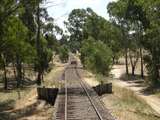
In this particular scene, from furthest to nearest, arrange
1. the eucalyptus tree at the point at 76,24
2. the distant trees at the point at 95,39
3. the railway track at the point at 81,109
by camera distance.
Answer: the eucalyptus tree at the point at 76,24
the distant trees at the point at 95,39
the railway track at the point at 81,109

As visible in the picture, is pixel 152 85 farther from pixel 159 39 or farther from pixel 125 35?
pixel 125 35

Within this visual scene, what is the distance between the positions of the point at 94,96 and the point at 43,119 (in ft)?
30.5

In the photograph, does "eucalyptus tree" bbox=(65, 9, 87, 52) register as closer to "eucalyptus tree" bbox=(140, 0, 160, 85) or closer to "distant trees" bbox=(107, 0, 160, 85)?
"distant trees" bbox=(107, 0, 160, 85)

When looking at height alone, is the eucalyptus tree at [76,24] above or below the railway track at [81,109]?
above

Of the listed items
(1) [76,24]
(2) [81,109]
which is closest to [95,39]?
(1) [76,24]

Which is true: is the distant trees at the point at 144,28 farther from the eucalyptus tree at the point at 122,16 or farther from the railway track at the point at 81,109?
the railway track at the point at 81,109

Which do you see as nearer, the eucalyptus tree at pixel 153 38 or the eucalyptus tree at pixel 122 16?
the eucalyptus tree at pixel 153 38

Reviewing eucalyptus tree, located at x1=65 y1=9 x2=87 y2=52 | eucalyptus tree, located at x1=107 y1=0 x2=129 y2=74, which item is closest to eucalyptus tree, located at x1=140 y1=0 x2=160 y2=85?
eucalyptus tree, located at x1=107 y1=0 x2=129 y2=74

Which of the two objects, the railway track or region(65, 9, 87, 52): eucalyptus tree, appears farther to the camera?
region(65, 9, 87, 52): eucalyptus tree

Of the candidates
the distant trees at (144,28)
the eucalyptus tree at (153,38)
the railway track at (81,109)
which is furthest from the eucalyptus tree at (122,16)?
the railway track at (81,109)

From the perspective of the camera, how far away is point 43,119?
27391 mm

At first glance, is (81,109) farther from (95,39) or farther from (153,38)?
(95,39)

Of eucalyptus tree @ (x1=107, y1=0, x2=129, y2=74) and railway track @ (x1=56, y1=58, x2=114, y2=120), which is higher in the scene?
eucalyptus tree @ (x1=107, y1=0, x2=129, y2=74)

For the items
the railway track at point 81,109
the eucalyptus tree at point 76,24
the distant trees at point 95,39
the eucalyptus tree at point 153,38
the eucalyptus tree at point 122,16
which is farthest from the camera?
the eucalyptus tree at point 76,24
